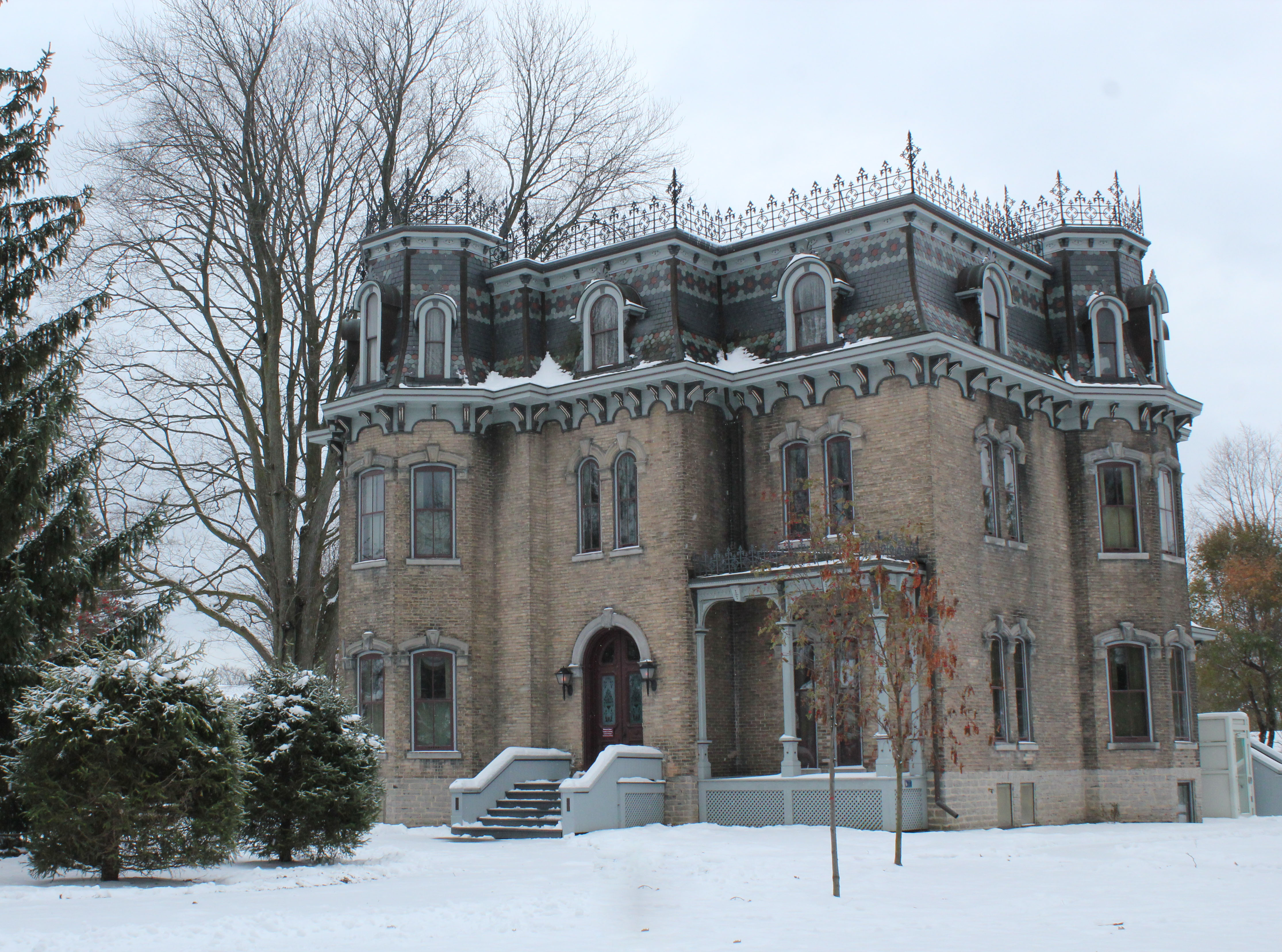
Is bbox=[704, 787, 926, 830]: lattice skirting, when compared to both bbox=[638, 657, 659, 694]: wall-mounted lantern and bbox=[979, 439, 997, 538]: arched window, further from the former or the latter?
bbox=[979, 439, 997, 538]: arched window

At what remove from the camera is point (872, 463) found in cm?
2391

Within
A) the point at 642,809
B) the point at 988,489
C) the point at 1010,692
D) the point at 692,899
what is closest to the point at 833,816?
the point at 692,899

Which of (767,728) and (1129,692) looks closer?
(767,728)

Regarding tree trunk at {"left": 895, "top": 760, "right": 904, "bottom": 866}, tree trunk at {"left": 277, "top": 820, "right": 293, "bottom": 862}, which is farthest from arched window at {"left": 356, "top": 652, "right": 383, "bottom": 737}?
tree trunk at {"left": 895, "top": 760, "right": 904, "bottom": 866}

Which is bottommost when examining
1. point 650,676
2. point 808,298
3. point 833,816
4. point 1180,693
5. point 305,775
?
point 833,816

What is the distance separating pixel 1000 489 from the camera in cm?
2516

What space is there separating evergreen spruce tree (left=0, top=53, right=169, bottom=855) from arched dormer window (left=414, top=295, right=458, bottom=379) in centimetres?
720

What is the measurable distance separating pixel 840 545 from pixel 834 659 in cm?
150

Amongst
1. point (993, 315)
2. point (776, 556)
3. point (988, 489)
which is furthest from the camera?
point (993, 315)

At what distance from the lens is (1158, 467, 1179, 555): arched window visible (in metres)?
26.9

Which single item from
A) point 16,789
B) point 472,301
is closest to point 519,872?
point 16,789

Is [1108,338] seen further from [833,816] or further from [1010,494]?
[833,816]

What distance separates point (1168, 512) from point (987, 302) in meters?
5.71

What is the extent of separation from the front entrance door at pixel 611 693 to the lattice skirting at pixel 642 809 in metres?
1.57
